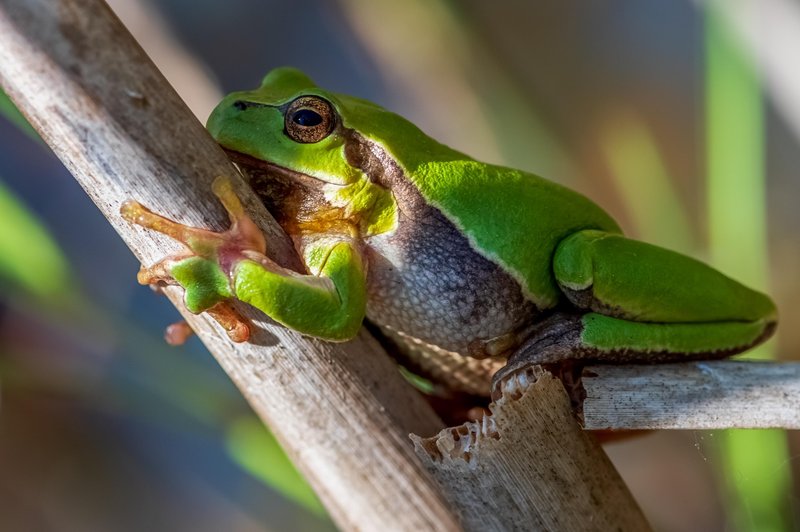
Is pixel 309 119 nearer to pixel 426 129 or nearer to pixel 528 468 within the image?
pixel 528 468

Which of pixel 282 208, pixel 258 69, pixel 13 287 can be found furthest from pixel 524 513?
pixel 258 69

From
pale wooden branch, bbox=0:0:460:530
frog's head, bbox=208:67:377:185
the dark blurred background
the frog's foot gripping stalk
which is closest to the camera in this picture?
pale wooden branch, bbox=0:0:460:530

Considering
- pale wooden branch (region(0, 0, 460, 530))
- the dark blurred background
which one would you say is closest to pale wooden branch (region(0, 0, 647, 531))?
pale wooden branch (region(0, 0, 460, 530))

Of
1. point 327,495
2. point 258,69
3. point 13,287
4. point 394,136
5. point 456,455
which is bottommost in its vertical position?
point 327,495

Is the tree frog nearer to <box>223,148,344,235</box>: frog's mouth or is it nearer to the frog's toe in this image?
<box>223,148,344,235</box>: frog's mouth

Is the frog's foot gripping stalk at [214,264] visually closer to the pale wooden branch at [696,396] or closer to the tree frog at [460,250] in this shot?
the tree frog at [460,250]

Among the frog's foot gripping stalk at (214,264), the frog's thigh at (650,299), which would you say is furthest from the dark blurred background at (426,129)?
the frog's foot gripping stalk at (214,264)

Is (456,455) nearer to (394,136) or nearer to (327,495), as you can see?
(327,495)
